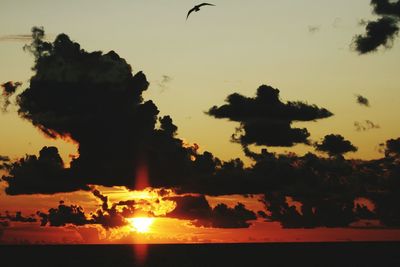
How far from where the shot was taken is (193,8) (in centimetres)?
8281
